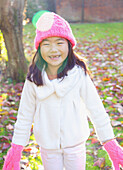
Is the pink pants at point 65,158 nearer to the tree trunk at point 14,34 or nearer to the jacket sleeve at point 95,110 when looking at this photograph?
the jacket sleeve at point 95,110

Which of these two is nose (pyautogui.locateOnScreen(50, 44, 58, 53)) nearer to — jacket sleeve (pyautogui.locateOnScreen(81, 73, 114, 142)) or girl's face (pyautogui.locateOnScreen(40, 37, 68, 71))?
girl's face (pyautogui.locateOnScreen(40, 37, 68, 71))

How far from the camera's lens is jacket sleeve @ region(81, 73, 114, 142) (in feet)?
5.37

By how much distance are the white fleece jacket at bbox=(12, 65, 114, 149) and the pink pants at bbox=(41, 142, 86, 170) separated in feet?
0.21

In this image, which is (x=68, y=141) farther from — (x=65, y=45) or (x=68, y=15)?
(x=68, y=15)

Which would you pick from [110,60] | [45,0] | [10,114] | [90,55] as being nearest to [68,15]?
[45,0]

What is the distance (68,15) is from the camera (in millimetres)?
13031

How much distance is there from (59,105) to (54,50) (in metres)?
0.41

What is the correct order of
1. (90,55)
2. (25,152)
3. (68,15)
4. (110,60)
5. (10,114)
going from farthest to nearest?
(68,15) < (90,55) < (110,60) < (10,114) < (25,152)

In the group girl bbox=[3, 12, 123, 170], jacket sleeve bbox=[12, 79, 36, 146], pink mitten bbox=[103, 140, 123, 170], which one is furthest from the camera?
jacket sleeve bbox=[12, 79, 36, 146]

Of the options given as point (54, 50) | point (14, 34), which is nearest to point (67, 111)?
point (54, 50)

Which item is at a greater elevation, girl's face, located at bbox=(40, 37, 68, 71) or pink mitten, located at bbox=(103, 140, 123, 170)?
girl's face, located at bbox=(40, 37, 68, 71)

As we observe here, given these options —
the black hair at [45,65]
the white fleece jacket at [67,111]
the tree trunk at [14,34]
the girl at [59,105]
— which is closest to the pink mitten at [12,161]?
the girl at [59,105]

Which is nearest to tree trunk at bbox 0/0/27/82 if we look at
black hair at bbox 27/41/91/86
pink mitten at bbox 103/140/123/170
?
black hair at bbox 27/41/91/86

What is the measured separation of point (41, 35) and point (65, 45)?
0.64ft
